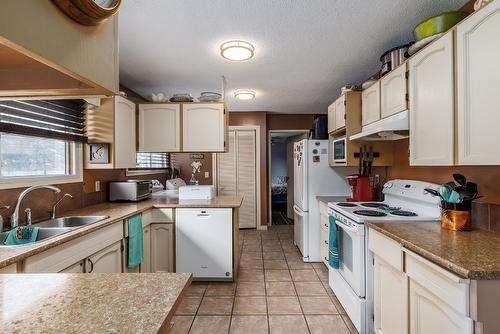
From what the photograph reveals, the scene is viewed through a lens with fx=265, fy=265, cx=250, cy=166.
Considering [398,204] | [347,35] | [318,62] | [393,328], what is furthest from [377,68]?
[393,328]

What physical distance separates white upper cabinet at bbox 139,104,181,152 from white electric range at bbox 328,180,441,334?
6.24 ft

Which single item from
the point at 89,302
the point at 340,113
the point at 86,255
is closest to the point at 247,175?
the point at 340,113

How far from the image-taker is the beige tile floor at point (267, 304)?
6.64 ft

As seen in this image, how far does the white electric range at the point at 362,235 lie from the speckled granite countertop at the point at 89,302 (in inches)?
58.4

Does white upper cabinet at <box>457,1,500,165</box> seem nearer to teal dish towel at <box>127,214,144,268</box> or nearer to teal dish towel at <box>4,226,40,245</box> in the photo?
teal dish towel at <box>127,214,144,268</box>

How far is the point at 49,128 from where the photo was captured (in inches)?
81.5

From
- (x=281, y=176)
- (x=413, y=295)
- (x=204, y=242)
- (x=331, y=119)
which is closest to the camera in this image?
(x=413, y=295)

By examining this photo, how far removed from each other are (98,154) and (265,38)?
187cm

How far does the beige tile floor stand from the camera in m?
2.02

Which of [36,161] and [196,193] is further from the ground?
[36,161]

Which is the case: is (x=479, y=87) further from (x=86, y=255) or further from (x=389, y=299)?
(x=86, y=255)

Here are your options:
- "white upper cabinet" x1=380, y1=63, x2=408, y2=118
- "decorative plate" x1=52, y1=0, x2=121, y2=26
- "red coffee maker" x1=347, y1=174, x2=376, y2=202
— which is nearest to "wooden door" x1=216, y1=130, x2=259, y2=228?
"red coffee maker" x1=347, y1=174, x2=376, y2=202

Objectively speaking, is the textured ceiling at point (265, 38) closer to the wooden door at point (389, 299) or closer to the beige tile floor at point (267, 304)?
the wooden door at point (389, 299)

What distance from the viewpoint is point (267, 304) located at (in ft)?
7.72
